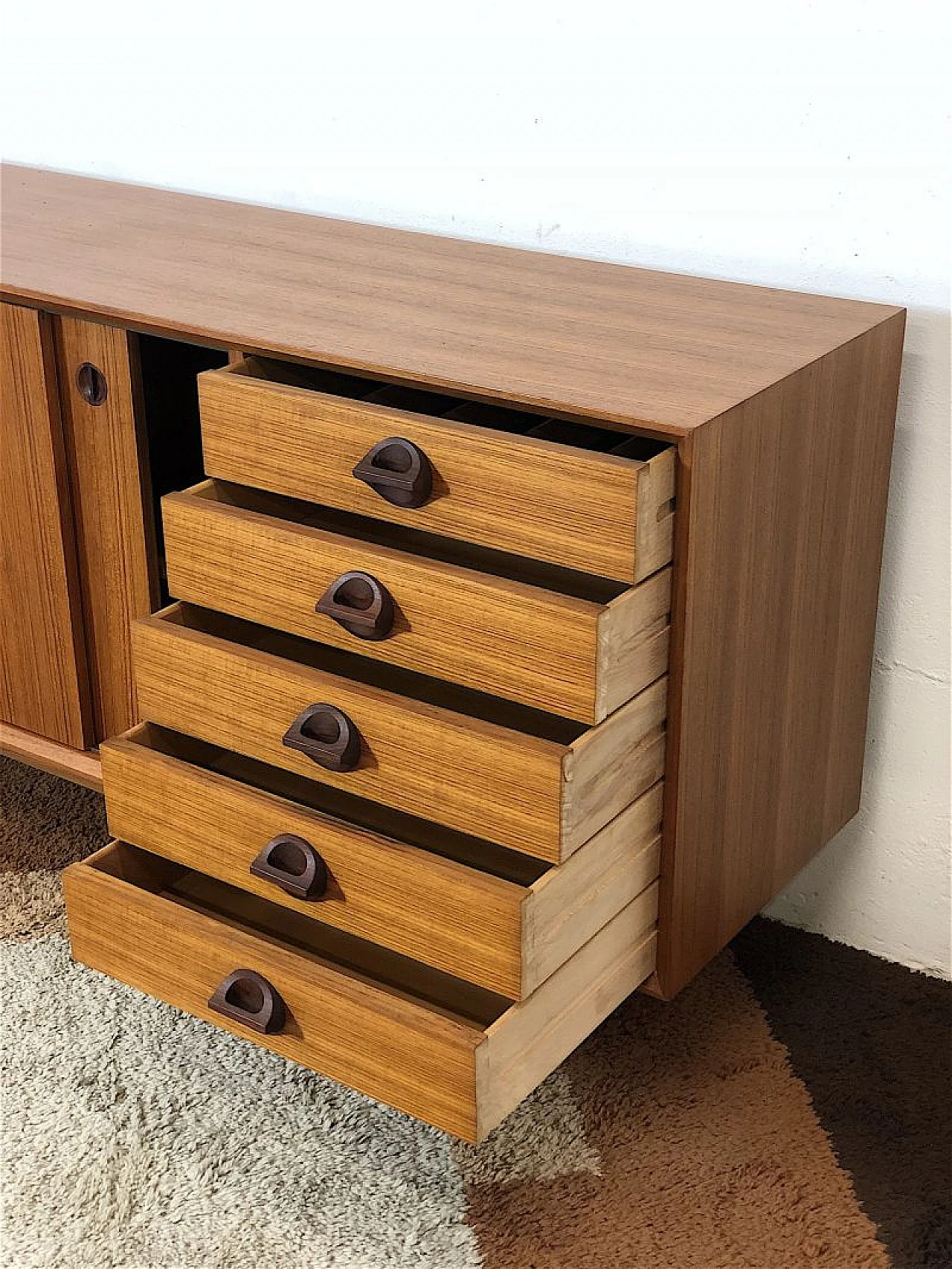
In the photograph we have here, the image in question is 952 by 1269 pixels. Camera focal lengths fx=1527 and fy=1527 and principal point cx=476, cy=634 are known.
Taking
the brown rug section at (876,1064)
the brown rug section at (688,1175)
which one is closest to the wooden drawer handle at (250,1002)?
the brown rug section at (688,1175)

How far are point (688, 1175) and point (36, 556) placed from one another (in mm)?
795

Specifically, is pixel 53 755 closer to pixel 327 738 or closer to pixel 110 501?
pixel 110 501

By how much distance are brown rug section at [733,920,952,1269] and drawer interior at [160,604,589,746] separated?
0.42 m

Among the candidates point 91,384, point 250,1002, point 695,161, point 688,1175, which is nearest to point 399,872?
point 250,1002

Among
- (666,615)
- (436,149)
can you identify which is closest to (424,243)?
(436,149)

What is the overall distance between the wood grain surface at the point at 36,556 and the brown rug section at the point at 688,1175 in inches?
23.3

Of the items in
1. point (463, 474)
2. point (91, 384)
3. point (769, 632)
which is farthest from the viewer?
point (91, 384)

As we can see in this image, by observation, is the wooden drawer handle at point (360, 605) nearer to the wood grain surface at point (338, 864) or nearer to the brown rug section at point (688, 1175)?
the wood grain surface at point (338, 864)

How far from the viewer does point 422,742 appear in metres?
1.05

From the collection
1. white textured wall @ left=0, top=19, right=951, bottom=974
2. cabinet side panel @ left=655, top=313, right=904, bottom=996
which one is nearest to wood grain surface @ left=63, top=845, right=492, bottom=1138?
cabinet side panel @ left=655, top=313, right=904, bottom=996

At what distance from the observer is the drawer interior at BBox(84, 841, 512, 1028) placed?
119 cm

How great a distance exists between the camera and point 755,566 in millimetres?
1124

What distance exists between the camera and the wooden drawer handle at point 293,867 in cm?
109

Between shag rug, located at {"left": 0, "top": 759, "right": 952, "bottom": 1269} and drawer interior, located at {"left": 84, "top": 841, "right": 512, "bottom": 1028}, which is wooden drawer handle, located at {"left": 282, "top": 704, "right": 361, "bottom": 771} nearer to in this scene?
drawer interior, located at {"left": 84, "top": 841, "right": 512, "bottom": 1028}
